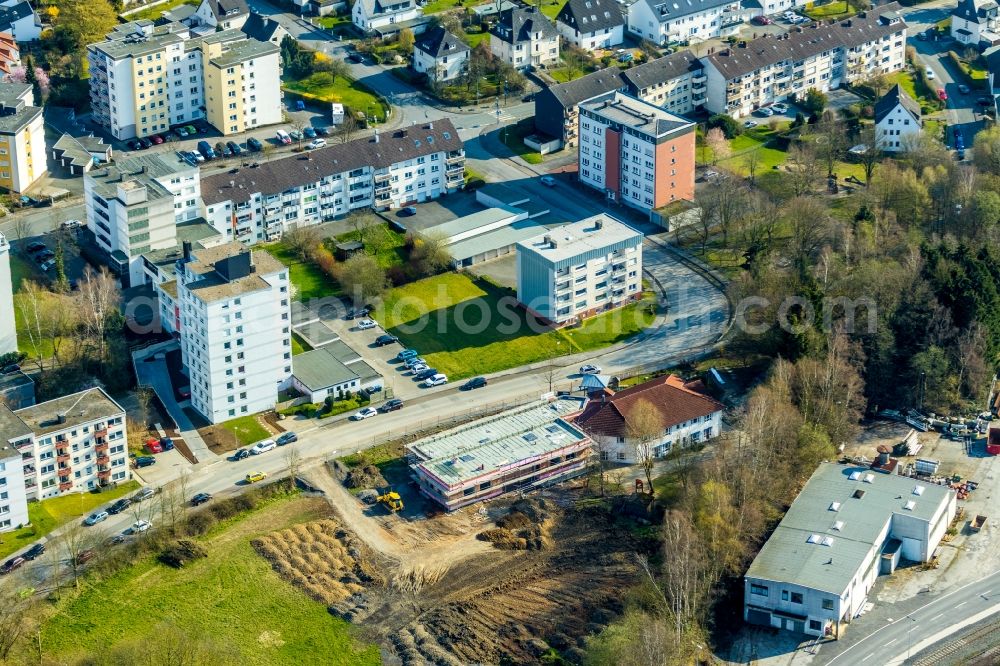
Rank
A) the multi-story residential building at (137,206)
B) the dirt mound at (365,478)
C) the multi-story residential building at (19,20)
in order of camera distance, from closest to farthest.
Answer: the dirt mound at (365,478) → the multi-story residential building at (137,206) → the multi-story residential building at (19,20)

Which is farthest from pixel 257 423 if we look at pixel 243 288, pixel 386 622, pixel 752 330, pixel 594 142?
pixel 594 142

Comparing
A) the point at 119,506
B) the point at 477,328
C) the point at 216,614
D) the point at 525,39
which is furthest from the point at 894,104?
the point at 216,614

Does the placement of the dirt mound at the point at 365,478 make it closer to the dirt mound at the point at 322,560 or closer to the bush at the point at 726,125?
the dirt mound at the point at 322,560

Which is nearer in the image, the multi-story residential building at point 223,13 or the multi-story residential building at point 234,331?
the multi-story residential building at point 234,331

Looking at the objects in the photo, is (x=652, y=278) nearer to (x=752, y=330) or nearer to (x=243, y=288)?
(x=752, y=330)

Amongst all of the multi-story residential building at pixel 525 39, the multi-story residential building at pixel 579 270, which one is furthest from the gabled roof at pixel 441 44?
the multi-story residential building at pixel 579 270

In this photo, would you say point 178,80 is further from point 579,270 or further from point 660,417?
point 660,417

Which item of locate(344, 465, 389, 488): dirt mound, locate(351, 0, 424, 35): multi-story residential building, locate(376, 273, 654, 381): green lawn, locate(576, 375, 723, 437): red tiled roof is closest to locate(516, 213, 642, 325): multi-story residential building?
locate(376, 273, 654, 381): green lawn
